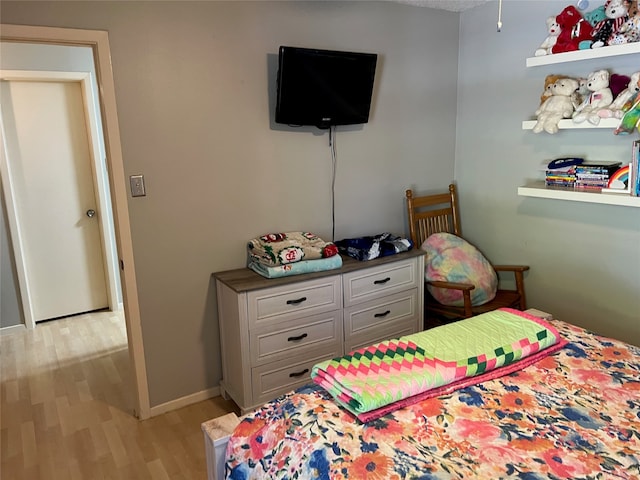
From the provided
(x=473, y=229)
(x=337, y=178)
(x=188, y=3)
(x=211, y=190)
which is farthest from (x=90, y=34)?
(x=473, y=229)

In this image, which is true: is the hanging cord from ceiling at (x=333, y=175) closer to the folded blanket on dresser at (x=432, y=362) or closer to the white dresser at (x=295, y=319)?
the white dresser at (x=295, y=319)

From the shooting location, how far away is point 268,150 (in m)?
2.84

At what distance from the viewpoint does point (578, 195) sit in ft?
8.63

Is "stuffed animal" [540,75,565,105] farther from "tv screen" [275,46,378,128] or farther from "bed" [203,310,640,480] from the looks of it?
"bed" [203,310,640,480]

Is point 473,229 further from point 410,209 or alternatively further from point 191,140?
point 191,140

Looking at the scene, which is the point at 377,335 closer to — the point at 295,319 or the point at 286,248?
the point at 295,319

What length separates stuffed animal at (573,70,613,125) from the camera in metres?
2.55

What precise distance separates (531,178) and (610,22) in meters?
1.01

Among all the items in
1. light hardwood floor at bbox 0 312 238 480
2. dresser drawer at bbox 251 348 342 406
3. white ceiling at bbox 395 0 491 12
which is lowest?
light hardwood floor at bbox 0 312 238 480

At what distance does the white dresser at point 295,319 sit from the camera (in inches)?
101

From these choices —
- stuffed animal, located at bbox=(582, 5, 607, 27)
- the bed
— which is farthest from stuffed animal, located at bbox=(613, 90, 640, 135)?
the bed

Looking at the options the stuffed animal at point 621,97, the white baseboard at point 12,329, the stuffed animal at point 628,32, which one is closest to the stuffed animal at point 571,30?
the stuffed animal at point 628,32

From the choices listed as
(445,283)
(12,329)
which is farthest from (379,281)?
(12,329)

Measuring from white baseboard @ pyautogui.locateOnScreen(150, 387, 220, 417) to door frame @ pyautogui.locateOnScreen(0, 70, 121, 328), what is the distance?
1939 mm
